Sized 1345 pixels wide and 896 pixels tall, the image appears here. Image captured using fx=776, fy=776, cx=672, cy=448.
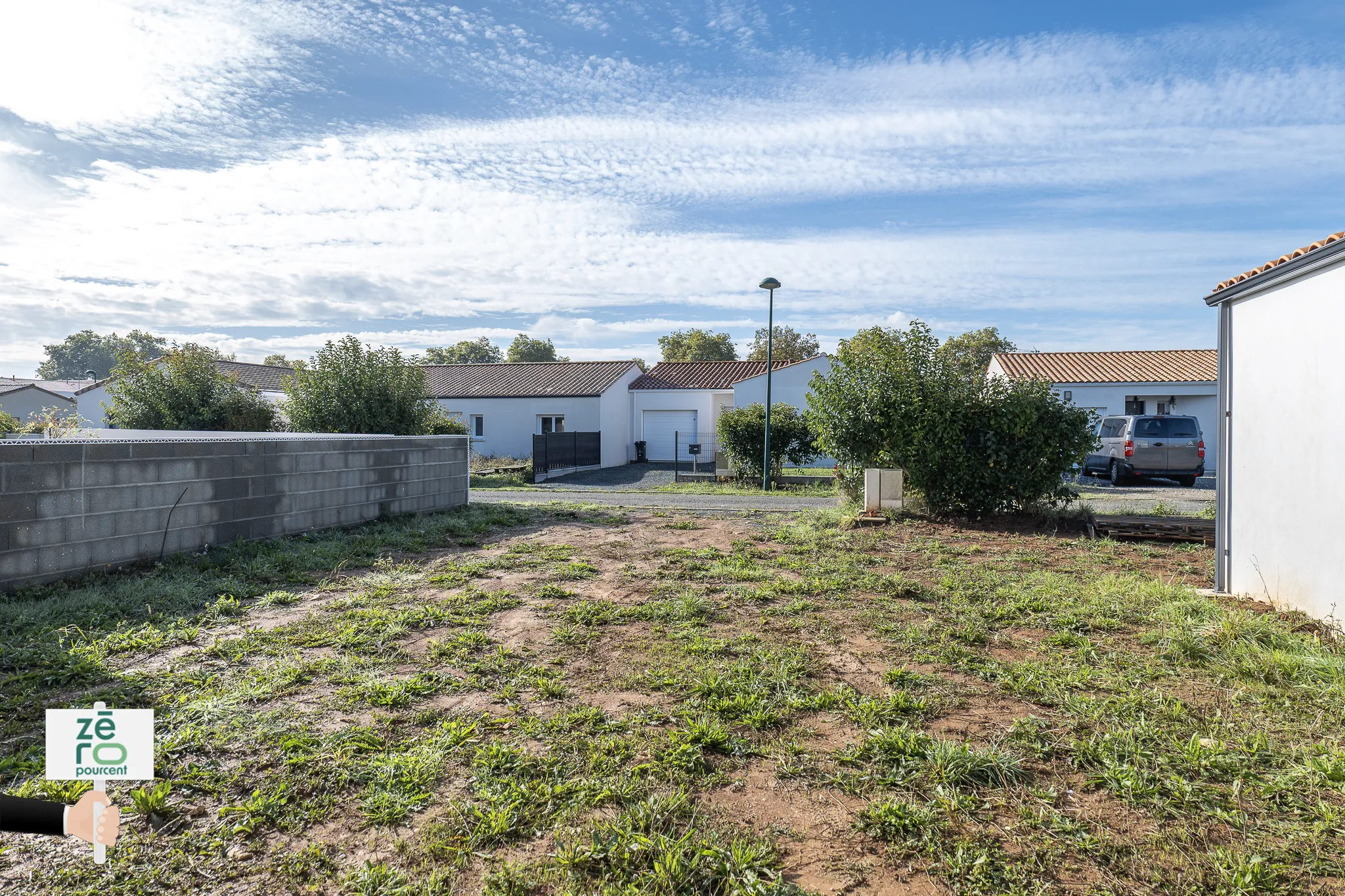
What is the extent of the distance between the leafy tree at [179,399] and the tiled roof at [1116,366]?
25787 mm

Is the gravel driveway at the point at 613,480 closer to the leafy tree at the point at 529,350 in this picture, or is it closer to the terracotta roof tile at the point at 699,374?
the terracotta roof tile at the point at 699,374

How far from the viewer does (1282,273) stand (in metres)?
6.37

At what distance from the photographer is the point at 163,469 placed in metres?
8.06

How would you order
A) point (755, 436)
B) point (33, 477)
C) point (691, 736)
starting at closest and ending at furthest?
point (691, 736), point (33, 477), point (755, 436)

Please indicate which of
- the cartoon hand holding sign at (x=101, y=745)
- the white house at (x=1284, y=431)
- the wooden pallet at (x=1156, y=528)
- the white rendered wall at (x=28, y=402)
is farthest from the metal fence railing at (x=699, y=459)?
the white rendered wall at (x=28, y=402)

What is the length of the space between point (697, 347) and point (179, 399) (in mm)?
43300

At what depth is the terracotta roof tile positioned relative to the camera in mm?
35906

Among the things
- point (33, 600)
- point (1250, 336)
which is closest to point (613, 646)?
point (33, 600)

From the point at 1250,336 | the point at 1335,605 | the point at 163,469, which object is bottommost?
the point at 1335,605

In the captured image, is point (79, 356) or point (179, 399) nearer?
point (179, 399)

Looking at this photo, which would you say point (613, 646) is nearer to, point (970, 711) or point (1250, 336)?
point (970, 711)

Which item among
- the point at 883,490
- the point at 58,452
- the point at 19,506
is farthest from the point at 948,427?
the point at 19,506

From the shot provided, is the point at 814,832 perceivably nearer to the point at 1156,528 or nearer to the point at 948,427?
the point at 1156,528

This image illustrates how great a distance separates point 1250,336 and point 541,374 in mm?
32515
